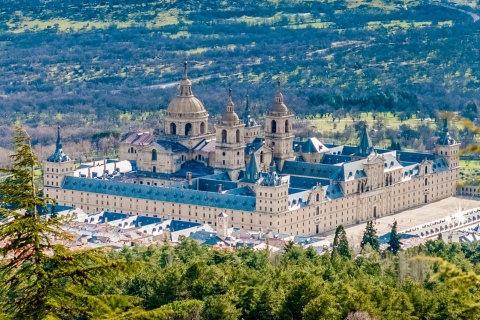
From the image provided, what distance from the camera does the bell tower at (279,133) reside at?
116 meters

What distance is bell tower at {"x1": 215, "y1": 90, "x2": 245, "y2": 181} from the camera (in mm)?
110250

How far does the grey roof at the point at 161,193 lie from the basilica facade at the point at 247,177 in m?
0.07

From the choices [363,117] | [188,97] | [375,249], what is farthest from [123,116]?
[375,249]

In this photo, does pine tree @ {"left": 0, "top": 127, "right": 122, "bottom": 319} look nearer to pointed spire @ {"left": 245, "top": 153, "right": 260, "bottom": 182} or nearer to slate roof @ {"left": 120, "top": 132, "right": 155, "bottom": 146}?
pointed spire @ {"left": 245, "top": 153, "right": 260, "bottom": 182}

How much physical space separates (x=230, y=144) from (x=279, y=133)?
21.8ft

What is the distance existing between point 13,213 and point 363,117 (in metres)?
139

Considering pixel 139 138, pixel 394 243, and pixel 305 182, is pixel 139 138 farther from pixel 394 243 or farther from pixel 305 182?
pixel 394 243

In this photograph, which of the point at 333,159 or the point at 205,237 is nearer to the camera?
the point at 205,237

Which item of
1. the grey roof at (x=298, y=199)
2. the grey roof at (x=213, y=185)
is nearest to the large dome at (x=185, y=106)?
the grey roof at (x=213, y=185)

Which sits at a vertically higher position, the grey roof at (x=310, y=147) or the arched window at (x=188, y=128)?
the arched window at (x=188, y=128)

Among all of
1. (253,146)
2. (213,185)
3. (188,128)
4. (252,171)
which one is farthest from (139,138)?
(252,171)

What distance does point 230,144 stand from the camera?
110 meters

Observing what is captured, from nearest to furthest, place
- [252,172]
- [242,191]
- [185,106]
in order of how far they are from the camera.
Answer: [242,191] → [252,172] → [185,106]

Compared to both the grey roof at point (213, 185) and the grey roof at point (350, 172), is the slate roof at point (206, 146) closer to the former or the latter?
the grey roof at point (213, 185)
